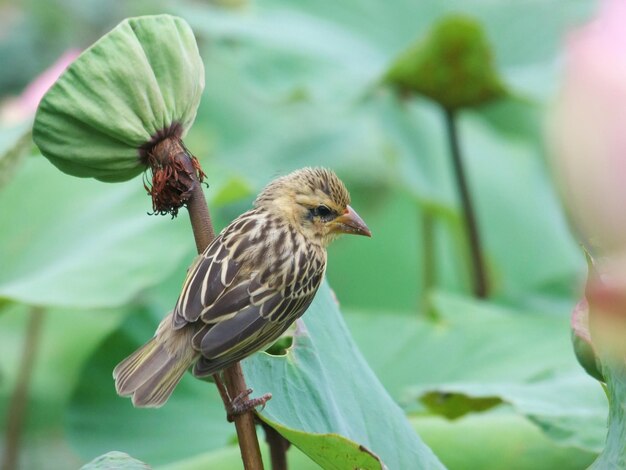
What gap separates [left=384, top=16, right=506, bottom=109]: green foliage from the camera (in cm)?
187

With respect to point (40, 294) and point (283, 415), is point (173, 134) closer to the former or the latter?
point (283, 415)

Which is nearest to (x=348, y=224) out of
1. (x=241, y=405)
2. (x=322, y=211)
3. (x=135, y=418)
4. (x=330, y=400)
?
(x=322, y=211)

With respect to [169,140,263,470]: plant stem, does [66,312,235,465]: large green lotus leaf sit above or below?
above

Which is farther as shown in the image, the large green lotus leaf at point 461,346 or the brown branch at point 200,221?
the large green lotus leaf at point 461,346

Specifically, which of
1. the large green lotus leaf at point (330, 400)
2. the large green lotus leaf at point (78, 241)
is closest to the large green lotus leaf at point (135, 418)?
the large green lotus leaf at point (78, 241)

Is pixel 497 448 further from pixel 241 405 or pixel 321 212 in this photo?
pixel 241 405

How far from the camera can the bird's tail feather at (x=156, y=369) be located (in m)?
0.73

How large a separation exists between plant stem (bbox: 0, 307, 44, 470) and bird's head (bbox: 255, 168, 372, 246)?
819mm

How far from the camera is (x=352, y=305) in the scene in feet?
6.94

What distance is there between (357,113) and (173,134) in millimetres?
1865

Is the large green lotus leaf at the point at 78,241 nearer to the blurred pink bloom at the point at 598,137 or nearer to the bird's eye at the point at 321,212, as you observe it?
the bird's eye at the point at 321,212

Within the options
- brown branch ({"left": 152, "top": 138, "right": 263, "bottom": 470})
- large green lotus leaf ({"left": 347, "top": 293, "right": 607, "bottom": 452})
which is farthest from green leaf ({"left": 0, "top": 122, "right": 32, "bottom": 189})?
large green lotus leaf ({"left": 347, "top": 293, "right": 607, "bottom": 452})

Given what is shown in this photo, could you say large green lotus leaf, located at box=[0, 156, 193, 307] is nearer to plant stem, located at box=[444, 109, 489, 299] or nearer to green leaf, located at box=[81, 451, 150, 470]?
green leaf, located at box=[81, 451, 150, 470]

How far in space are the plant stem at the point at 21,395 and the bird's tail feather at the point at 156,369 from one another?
0.85 m
